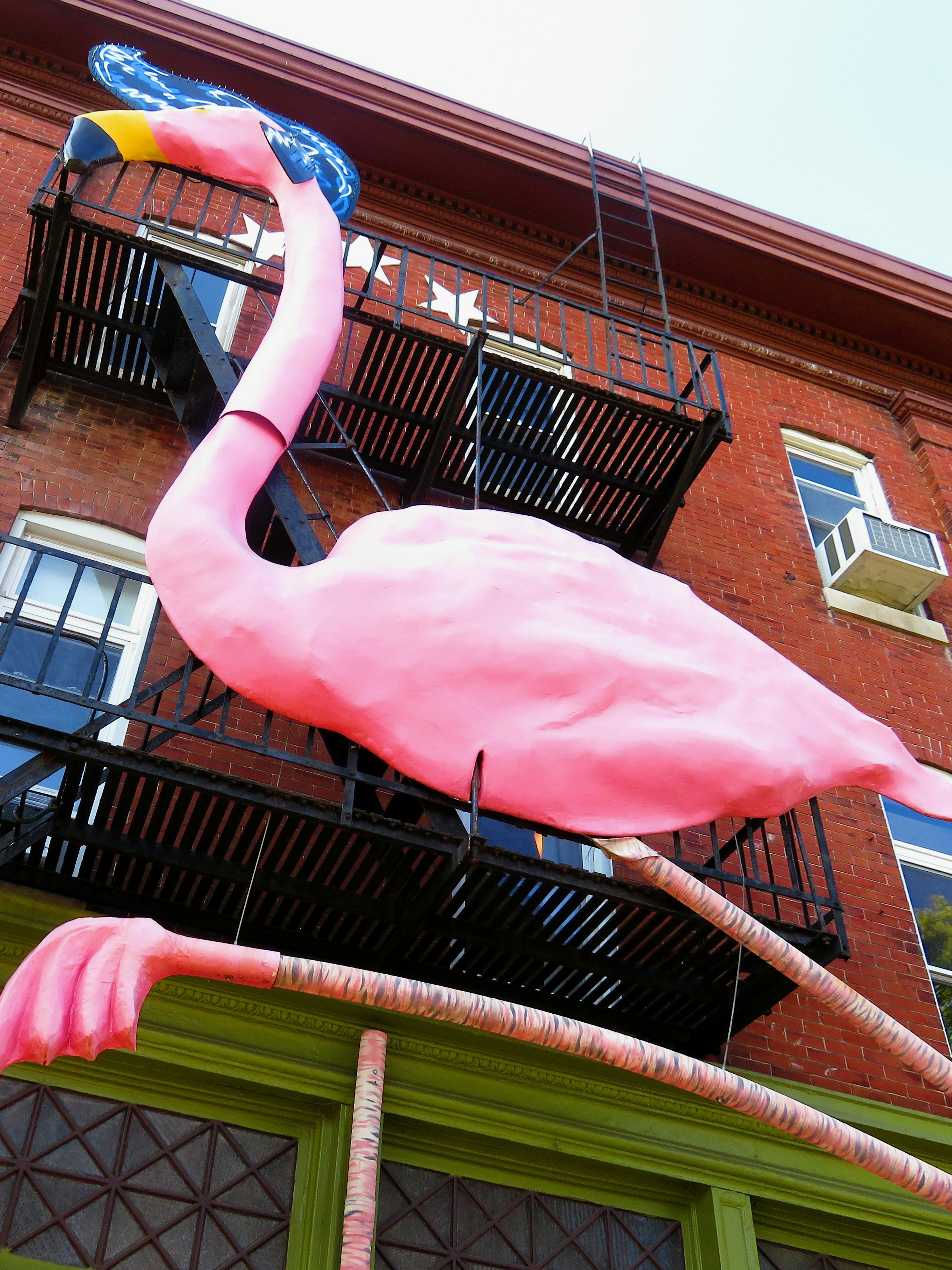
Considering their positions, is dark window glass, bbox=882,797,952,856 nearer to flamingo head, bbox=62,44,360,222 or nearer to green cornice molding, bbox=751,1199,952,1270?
green cornice molding, bbox=751,1199,952,1270

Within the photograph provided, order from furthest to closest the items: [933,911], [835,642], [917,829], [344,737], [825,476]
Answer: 1. [825,476]
2. [835,642]
3. [917,829]
4. [933,911]
5. [344,737]

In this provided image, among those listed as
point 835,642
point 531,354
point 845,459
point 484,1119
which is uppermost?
point 845,459

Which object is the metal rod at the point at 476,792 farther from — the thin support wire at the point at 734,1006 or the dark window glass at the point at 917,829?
the dark window glass at the point at 917,829

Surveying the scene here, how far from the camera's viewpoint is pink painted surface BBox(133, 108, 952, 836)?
216 inches

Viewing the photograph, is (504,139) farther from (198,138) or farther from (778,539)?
(198,138)

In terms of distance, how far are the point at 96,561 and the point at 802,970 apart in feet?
14.3

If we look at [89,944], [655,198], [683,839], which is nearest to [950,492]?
[655,198]

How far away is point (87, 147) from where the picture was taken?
7.24m

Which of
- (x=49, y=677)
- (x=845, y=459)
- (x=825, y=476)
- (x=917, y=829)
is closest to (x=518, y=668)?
(x=49, y=677)

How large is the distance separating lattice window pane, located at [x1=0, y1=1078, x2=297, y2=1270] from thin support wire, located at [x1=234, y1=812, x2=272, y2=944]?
2.87 ft

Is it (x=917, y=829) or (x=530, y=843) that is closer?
(x=530, y=843)

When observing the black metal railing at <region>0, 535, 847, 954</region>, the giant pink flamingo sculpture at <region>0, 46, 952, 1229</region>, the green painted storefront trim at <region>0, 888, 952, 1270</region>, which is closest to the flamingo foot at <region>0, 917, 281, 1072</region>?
the giant pink flamingo sculpture at <region>0, 46, 952, 1229</region>

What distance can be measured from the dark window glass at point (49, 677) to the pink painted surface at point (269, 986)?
276 cm

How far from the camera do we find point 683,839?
7883mm
